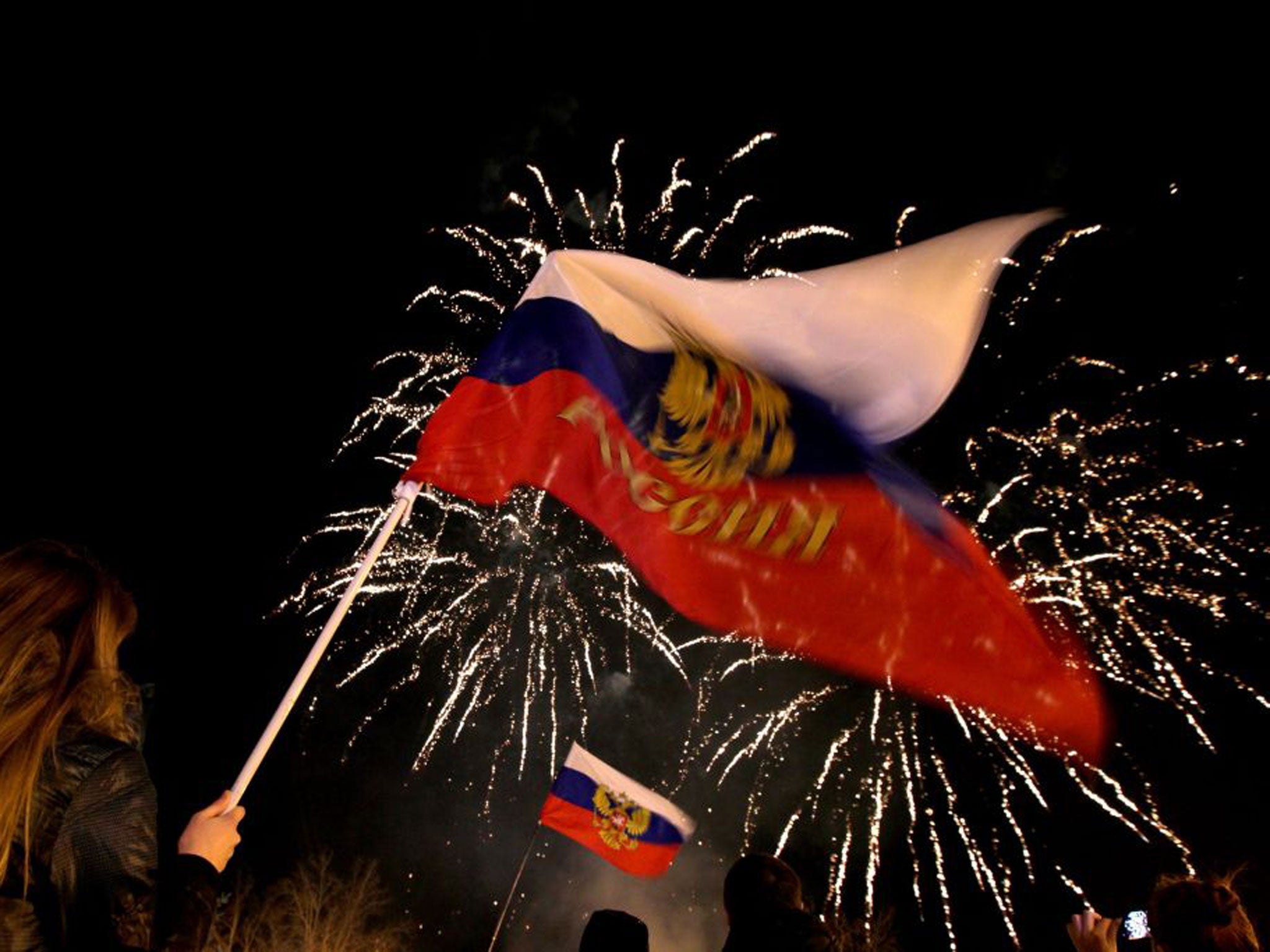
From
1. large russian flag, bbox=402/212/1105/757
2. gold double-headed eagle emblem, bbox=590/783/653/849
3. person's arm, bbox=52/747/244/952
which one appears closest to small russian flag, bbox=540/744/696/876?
gold double-headed eagle emblem, bbox=590/783/653/849

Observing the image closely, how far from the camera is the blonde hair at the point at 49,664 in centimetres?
208

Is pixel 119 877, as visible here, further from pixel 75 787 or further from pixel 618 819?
pixel 618 819

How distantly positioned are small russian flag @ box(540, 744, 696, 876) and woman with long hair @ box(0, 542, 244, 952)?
8.76 metres

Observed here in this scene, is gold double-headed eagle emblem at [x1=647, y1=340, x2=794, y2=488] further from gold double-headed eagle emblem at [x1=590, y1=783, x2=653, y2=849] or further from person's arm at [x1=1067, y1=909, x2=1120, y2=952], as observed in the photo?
gold double-headed eagle emblem at [x1=590, y1=783, x2=653, y2=849]

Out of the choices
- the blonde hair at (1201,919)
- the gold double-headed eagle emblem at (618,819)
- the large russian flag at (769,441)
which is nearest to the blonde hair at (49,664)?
the large russian flag at (769,441)

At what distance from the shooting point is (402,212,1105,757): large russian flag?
4531 mm

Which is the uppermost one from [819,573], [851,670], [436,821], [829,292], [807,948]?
[829,292]

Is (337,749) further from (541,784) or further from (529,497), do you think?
(529,497)

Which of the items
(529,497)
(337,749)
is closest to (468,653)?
(337,749)

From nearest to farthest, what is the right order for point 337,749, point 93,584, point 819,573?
1. point 93,584
2. point 819,573
3. point 337,749

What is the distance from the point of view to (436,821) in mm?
46125

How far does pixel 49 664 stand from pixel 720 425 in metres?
3.57

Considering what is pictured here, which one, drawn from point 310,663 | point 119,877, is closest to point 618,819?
point 310,663

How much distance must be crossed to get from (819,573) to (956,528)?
2.64 feet
